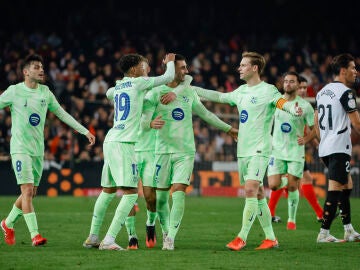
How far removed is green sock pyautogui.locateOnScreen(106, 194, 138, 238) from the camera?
366 inches

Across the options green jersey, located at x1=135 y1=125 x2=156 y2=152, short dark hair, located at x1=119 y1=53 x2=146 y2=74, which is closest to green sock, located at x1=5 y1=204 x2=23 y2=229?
green jersey, located at x1=135 y1=125 x2=156 y2=152

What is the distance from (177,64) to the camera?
10008mm

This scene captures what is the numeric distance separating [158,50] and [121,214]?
726 inches

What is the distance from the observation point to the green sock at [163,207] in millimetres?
10117

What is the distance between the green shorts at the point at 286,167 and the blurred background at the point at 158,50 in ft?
26.9

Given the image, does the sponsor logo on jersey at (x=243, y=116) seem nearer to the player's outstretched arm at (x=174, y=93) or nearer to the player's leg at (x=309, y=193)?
the player's outstretched arm at (x=174, y=93)

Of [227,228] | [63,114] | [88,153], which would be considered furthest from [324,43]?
[63,114]

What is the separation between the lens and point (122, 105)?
9469 mm

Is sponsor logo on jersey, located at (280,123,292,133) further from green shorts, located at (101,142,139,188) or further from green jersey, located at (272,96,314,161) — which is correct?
green shorts, located at (101,142,139,188)

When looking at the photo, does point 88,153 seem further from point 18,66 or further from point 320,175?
point 320,175

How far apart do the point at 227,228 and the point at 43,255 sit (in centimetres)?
458

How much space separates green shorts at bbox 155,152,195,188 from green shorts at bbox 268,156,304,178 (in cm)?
413

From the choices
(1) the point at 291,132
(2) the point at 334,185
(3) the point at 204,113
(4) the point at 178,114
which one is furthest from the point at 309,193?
(4) the point at 178,114

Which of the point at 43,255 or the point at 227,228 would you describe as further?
the point at 227,228
